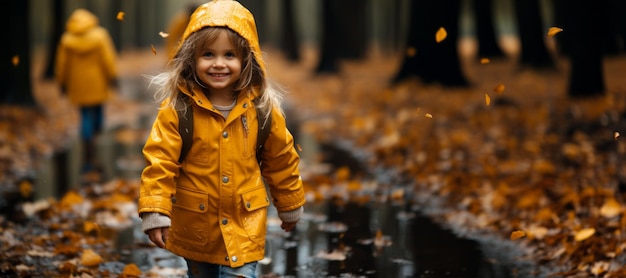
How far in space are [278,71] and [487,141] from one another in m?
21.0

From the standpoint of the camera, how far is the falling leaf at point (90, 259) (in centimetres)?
563

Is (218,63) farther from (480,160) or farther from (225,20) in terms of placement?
(480,160)

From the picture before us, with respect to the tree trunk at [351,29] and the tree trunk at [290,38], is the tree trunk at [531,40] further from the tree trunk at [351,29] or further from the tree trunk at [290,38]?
the tree trunk at [290,38]

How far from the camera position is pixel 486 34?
1048 inches

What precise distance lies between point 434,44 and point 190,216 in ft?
49.3

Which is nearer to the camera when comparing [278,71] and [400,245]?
[400,245]

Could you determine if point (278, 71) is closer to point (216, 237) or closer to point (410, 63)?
point (410, 63)

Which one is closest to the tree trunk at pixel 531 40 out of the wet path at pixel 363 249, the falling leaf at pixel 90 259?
the wet path at pixel 363 249

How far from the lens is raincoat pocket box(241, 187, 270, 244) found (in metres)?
3.86

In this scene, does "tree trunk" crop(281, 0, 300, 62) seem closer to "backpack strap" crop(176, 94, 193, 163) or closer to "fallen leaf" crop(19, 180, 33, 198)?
"fallen leaf" crop(19, 180, 33, 198)

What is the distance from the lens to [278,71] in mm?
31781

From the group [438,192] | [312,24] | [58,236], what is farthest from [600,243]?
[312,24]

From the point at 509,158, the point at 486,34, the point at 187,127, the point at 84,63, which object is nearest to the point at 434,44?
the point at 509,158

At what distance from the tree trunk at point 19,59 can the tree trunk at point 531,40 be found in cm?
1163
